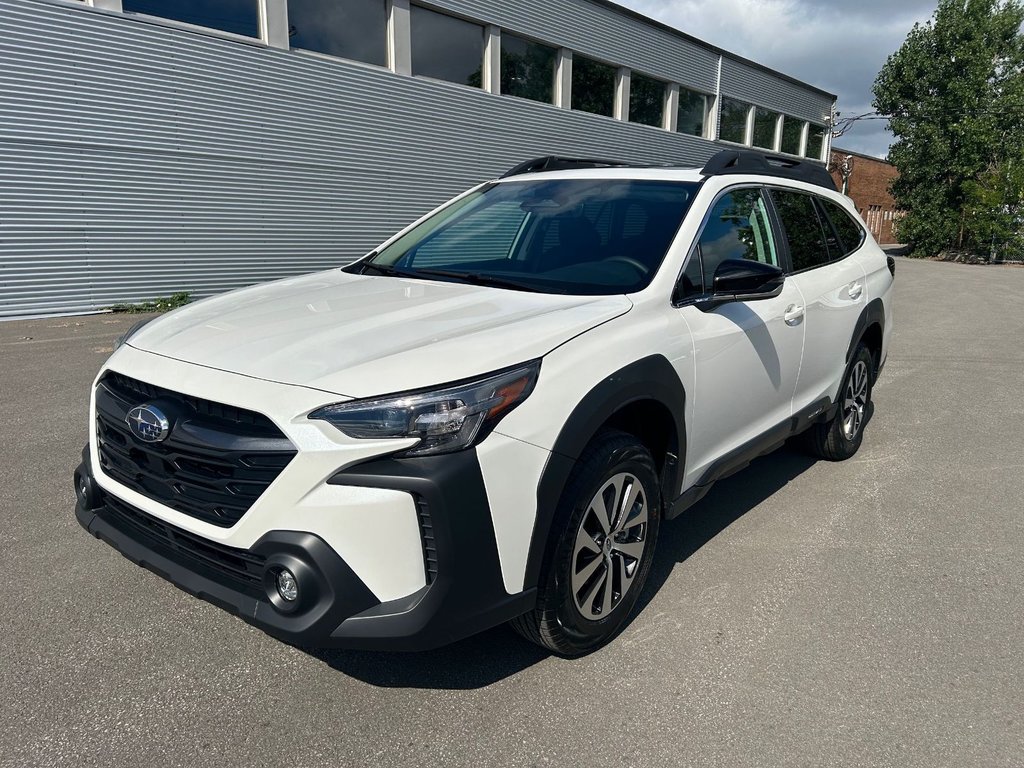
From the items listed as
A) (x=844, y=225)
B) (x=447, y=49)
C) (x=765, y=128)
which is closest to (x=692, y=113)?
(x=765, y=128)

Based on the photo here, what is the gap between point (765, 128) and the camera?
26.0 metres

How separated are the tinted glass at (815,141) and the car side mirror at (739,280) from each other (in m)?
29.3

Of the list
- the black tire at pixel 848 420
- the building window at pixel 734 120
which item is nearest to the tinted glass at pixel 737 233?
the black tire at pixel 848 420

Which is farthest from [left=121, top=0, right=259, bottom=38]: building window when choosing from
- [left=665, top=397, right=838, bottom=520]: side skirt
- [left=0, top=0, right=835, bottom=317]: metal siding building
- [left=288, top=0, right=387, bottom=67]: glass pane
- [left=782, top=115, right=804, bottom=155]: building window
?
[left=782, top=115, right=804, bottom=155]: building window

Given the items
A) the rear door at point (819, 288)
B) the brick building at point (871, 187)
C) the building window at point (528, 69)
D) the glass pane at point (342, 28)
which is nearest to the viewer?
the rear door at point (819, 288)

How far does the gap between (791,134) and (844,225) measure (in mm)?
25544

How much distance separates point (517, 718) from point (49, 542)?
2.45m

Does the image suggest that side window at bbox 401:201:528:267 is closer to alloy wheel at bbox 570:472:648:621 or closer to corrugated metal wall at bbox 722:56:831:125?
alloy wheel at bbox 570:472:648:621

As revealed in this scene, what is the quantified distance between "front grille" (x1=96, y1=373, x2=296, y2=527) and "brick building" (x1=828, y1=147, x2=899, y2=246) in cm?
3701

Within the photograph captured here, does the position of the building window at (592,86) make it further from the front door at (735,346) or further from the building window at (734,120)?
the front door at (735,346)

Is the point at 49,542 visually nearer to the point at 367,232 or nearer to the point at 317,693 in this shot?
the point at 317,693

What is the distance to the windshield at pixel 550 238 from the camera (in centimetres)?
314

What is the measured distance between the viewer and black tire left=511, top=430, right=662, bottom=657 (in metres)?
2.45

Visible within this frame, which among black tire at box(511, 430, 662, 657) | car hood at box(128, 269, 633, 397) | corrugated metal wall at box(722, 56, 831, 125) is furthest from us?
corrugated metal wall at box(722, 56, 831, 125)
